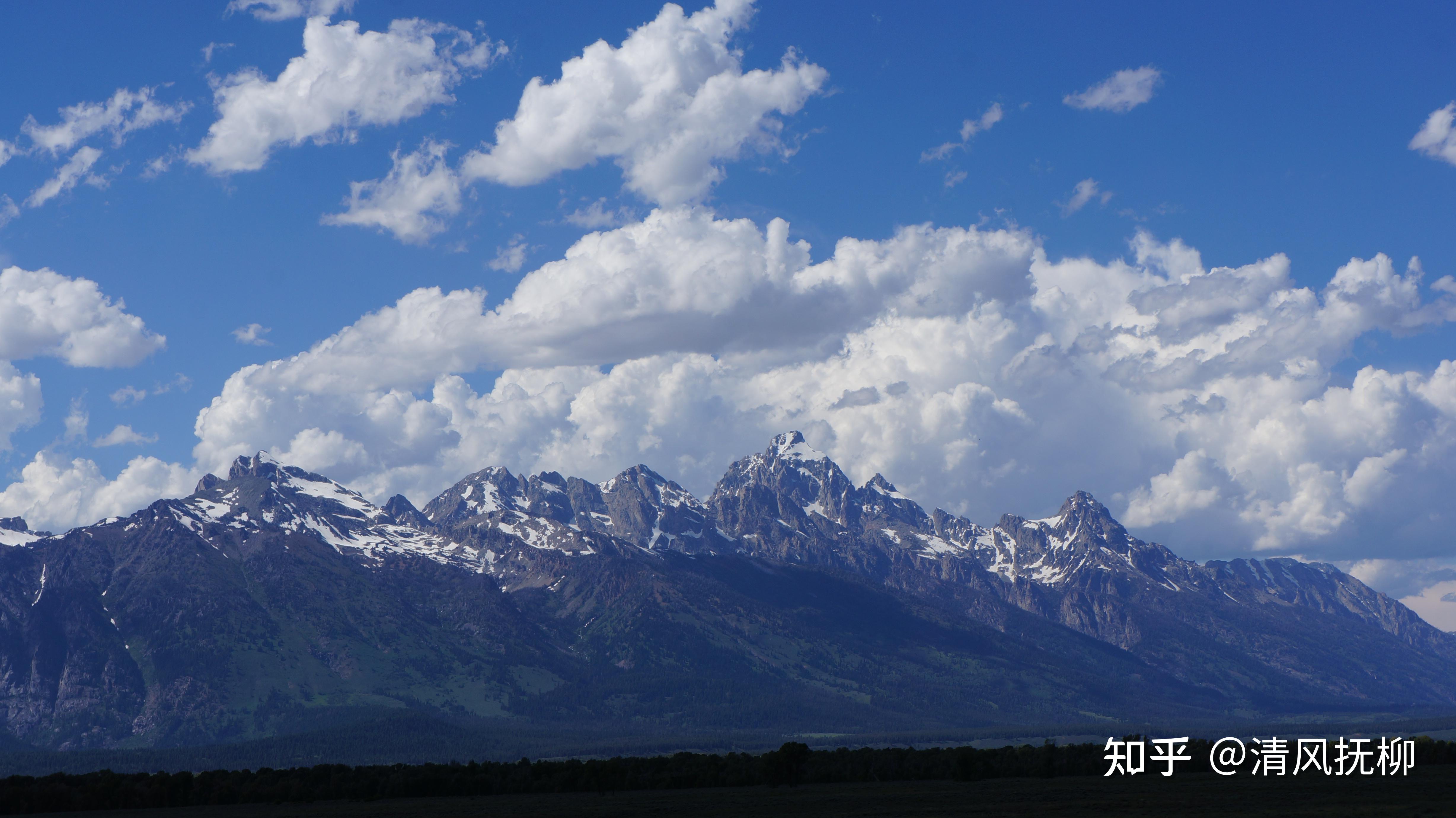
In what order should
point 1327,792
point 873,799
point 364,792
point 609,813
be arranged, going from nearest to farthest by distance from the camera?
1. point 1327,792
2. point 609,813
3. point 873,799
4. point 364,792

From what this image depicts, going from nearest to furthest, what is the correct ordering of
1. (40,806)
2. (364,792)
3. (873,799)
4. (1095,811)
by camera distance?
(1095,811), (873,799), (40,806), (364,792)

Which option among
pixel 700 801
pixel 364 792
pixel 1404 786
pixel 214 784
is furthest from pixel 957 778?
pixel 214 784

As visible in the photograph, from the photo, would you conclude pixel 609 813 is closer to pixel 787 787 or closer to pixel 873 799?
pixel 873 799

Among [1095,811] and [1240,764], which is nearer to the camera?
[1095,811]

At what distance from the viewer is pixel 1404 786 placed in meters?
128

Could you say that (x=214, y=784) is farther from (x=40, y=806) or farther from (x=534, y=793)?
(x=534, y=793)

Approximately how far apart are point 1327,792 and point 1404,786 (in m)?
12.6

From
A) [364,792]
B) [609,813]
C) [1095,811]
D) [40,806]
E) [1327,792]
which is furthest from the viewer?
[364,792]

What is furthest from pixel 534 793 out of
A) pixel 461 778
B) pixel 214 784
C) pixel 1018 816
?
pixel 1018 816

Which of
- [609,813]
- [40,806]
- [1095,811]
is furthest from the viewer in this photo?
[40,806]

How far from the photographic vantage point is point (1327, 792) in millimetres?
122000

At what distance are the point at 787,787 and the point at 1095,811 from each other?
7567 cm

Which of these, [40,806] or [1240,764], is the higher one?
[1240,764]

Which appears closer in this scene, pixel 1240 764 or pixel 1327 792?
pixel 1327 792
